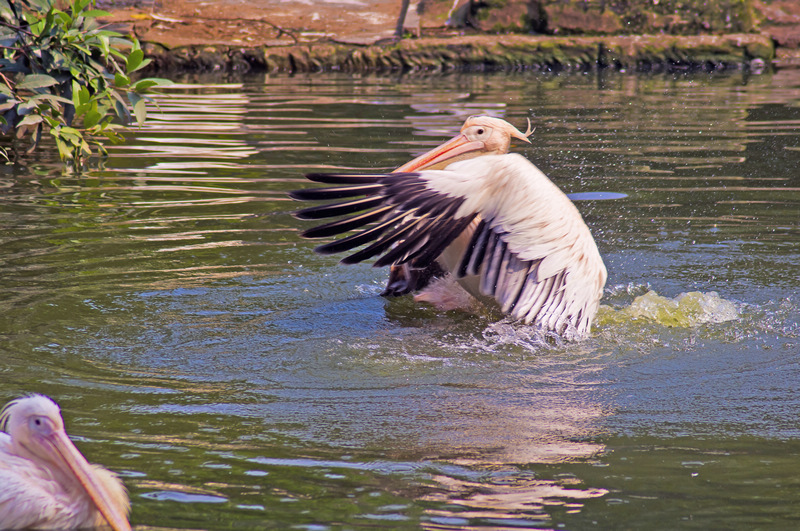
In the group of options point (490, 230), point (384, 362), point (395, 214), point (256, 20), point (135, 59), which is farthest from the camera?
point (256, 20)

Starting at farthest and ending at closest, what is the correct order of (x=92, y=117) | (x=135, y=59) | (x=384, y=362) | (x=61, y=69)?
1. (x=61, y=69)
2. (x=92, y=117)
3. (x=135, y=59)
4. (x=384, y=362)

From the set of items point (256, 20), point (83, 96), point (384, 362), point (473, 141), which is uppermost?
point (256, 20)

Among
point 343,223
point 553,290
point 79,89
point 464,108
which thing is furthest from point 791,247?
point 464,108

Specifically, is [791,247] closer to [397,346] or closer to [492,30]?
[397,346]

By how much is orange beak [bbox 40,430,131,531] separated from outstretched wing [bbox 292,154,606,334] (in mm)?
1387

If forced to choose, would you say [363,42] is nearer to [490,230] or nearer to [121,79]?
[121,79]

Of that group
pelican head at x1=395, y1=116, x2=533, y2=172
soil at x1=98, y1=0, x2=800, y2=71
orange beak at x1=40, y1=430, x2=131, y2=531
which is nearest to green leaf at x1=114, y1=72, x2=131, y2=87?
pelican head at x1=395, y1=116, x2=533, y2=172

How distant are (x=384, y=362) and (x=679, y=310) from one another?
4.50 feet

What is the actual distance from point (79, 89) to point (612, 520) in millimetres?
4445

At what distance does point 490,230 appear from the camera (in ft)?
11.6

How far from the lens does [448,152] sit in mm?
4145

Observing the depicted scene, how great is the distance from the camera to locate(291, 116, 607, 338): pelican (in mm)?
3404

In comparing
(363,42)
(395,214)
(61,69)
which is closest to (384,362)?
(395,214)

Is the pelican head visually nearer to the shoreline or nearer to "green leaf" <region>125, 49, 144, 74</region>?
"green leaf" <region>125, 49, 144, 74</region>
